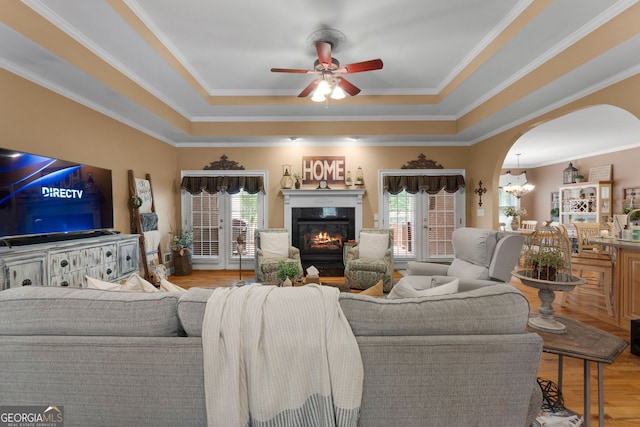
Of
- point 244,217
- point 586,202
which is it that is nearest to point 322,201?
point 244,217

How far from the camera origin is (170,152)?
5.28 meters

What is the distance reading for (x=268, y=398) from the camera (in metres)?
1.02

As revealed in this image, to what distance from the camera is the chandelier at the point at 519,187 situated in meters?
8.23

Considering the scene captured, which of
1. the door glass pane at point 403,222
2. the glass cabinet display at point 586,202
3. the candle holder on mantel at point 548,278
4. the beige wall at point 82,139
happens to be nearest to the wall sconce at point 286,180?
the door glass pane at point 403,222

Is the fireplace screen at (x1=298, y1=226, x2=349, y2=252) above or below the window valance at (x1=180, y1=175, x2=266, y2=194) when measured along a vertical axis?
below

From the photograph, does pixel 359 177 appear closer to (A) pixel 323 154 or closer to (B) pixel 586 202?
(A) pixel 323 154

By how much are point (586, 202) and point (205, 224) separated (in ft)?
31.4

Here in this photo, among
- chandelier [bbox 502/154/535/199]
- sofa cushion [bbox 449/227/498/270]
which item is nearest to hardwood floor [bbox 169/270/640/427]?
sofa cushion [bbox 449/227/498/270]

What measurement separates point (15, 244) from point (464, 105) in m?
5.62

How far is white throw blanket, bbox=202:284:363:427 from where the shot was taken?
40.0 inches

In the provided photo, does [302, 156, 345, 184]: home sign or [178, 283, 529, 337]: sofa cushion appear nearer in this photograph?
[178, 283, 529, 337]: sofa cushion

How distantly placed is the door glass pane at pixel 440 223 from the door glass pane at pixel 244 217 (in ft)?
11.5

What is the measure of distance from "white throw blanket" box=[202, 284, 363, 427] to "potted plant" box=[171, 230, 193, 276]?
464 cm

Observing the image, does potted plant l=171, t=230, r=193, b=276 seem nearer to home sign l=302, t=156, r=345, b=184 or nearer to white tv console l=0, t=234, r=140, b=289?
white tv console l=0, t=234, r=140, b=289
